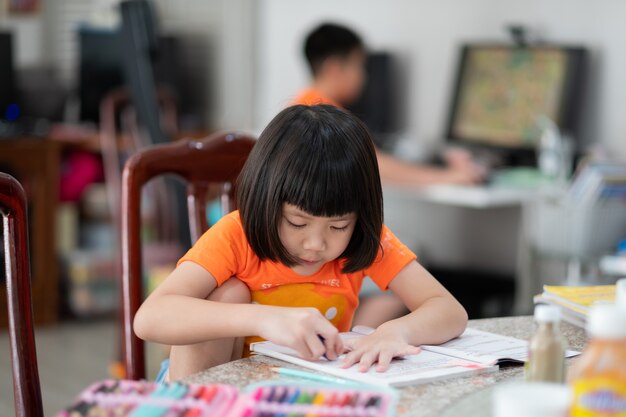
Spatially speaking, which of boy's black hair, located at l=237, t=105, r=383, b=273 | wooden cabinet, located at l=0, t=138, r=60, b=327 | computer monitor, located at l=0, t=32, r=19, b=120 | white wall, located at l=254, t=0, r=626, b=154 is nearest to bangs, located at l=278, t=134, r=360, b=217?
boy's black hair, located at l=237, t=105, r=383, b=273

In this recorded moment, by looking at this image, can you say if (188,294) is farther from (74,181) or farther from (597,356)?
(74,181)

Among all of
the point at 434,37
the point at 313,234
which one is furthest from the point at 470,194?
the point at 313,234

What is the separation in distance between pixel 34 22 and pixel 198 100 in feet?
3.06

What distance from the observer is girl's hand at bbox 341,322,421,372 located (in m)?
1.09

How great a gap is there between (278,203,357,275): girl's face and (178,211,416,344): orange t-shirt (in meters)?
0.07

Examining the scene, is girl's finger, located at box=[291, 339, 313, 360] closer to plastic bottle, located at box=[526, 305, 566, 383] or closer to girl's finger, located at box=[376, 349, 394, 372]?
girl's finger, located at box=[376, 349, 394, 372]

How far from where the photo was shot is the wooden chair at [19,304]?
3.83 feet

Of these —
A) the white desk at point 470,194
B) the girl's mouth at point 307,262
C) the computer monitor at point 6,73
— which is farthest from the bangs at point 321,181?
the computer monitor at point 6,73

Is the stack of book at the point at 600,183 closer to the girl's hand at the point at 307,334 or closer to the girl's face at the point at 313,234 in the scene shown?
the girl's face at the point at 313,234

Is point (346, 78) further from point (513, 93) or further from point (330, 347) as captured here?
point (330, 347)

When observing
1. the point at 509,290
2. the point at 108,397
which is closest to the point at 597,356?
the point at 108,397

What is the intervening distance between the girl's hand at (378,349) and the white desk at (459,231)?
6.91ft

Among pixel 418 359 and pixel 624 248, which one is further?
pixel 624 248

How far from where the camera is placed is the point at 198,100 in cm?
504
